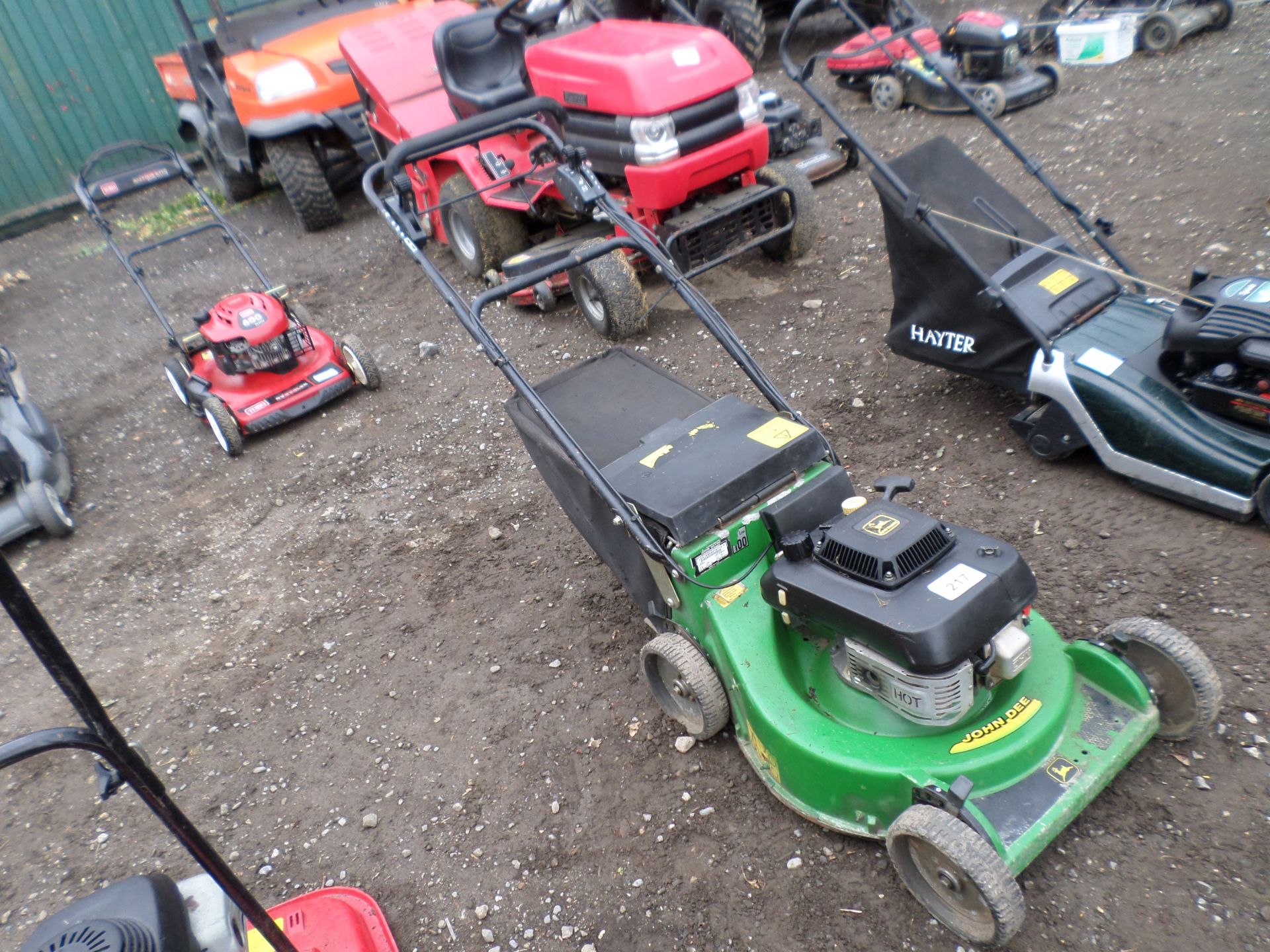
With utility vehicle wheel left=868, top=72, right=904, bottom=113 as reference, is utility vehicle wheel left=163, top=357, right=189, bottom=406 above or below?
above

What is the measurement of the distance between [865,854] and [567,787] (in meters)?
0.81

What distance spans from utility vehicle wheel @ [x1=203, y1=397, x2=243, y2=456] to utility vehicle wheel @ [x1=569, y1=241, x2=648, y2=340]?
1.83 metres

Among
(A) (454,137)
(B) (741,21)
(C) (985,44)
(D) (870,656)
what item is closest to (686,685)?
(D) (870,656)

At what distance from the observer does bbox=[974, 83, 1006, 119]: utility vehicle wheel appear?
5906 millimetres

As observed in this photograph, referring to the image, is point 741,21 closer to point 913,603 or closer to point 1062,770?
point 913,603

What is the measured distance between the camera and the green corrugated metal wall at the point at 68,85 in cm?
856

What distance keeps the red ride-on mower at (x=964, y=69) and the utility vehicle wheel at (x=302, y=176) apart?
3703mm

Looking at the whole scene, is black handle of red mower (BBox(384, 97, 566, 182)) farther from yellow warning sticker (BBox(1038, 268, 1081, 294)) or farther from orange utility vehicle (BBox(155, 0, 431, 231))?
orange utility vehicle (BBox(155, 0, 431, 231))

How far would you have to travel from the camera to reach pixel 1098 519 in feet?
9.42

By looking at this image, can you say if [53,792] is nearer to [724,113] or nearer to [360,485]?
[360,485]

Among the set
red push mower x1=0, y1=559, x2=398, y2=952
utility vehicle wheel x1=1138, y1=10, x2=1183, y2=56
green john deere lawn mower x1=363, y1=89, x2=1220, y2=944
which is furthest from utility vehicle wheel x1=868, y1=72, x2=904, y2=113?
red push mower x1=0, y1=559, x2=398, y2=952

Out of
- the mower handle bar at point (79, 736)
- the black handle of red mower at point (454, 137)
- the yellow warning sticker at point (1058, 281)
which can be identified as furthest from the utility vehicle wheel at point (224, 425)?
the yellow warning sticker at point (1058, 281)

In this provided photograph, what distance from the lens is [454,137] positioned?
2973 mm

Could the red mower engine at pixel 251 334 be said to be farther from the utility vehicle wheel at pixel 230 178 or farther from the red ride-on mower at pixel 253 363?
the utility vehicle wheel at pixel 230 178
